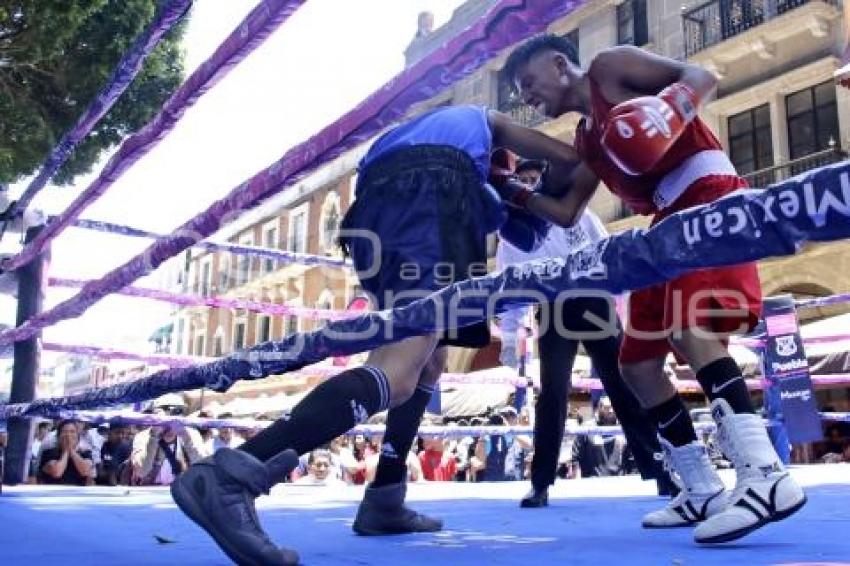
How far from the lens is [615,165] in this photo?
1726mm

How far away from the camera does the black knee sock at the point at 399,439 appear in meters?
1.85

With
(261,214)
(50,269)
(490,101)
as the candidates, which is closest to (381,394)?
(50,269)

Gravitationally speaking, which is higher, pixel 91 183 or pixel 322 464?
pixel 91 183

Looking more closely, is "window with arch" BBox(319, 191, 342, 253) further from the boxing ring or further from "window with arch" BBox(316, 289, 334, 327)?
the boxing ring

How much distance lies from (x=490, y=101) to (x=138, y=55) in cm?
1334

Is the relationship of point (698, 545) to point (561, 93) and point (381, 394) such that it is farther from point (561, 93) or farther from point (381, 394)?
point (561, 93)

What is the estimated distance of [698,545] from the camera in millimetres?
1464

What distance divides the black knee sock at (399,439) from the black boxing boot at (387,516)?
34 millimetres

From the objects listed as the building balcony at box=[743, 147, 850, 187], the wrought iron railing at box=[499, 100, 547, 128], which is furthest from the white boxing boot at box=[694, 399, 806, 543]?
the wrought iron railing at box=[499, 100, 547, 128]

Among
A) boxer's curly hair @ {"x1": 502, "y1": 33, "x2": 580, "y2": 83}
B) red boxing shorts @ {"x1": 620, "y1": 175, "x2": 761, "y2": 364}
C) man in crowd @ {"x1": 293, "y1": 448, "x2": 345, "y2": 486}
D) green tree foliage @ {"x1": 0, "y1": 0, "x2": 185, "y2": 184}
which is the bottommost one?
man in crowd @ {"x1": 293, "y1": 448, "x2": 345, "y2": 486}

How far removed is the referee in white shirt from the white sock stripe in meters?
Answer: 1.18

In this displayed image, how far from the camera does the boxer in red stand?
1355 millimetres

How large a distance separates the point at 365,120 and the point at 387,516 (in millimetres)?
891

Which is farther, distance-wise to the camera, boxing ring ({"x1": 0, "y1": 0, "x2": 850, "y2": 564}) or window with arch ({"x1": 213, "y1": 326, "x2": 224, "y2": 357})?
window with arch ({"x1": 213, "y1": 326, "x2": 224, "y2": 357})
